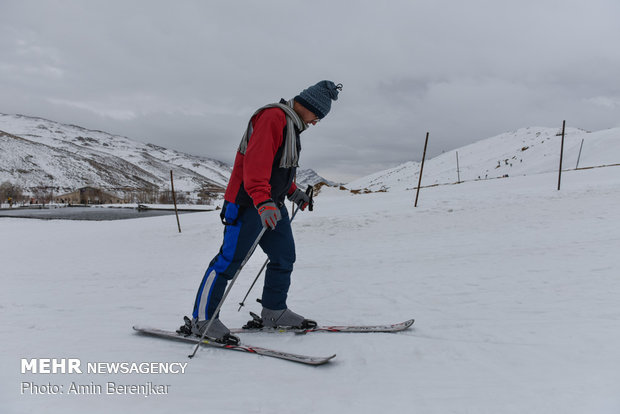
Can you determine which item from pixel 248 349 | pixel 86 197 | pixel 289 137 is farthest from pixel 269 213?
pixel 86 197

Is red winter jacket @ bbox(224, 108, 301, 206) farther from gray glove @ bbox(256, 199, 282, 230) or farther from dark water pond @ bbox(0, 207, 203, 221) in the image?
dark water pond @ bbox(0, 207, 203, 221)

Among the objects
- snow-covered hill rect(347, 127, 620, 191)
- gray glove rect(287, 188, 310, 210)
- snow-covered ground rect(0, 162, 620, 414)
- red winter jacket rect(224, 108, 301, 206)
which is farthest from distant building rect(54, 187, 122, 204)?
red winter jacket rect(224, 108, 301, 206)

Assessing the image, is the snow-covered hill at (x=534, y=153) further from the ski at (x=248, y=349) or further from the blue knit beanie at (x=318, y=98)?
the ski at (x=248, y=349)

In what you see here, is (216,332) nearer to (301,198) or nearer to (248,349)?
(248,349)

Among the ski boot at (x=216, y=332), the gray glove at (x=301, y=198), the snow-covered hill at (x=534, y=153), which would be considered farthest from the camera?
the snow-covered hill at (x=534, y=153)

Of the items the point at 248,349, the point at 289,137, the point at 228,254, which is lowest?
the point at 248,349

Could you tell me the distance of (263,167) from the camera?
2771 mm

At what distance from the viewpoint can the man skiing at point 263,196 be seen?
2775 millimetres

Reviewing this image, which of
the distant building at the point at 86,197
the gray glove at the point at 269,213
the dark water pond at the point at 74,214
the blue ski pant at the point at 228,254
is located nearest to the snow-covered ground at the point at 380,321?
the blue ski pant at the point at 228,254

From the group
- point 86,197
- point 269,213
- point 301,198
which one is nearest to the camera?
point 269,213

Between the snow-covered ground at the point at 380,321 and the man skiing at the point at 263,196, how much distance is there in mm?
492

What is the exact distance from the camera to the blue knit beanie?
122 inches

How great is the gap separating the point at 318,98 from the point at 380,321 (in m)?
2.51

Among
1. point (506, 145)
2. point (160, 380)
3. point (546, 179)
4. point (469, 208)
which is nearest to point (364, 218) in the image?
point (469, 208)
